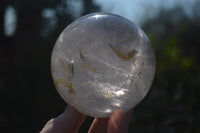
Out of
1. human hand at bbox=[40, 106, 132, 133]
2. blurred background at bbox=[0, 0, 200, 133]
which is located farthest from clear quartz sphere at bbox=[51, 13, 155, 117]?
blurred background at bbox=[0, 0, 200, 133]

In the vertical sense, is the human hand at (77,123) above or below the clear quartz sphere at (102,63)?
below

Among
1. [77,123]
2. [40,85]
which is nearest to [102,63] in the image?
[77,123]

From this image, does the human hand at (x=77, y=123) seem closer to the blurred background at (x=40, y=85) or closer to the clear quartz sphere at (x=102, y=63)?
the clear quartz sphere at (x=102, y=63)

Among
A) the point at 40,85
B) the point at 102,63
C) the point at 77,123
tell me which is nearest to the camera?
the point at 102,63

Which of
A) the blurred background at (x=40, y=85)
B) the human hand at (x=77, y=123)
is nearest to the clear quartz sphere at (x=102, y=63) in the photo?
the human hand at (x=77, y=123)

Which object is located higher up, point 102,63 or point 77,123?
point 102,63

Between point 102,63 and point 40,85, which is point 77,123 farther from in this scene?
point 40,85
